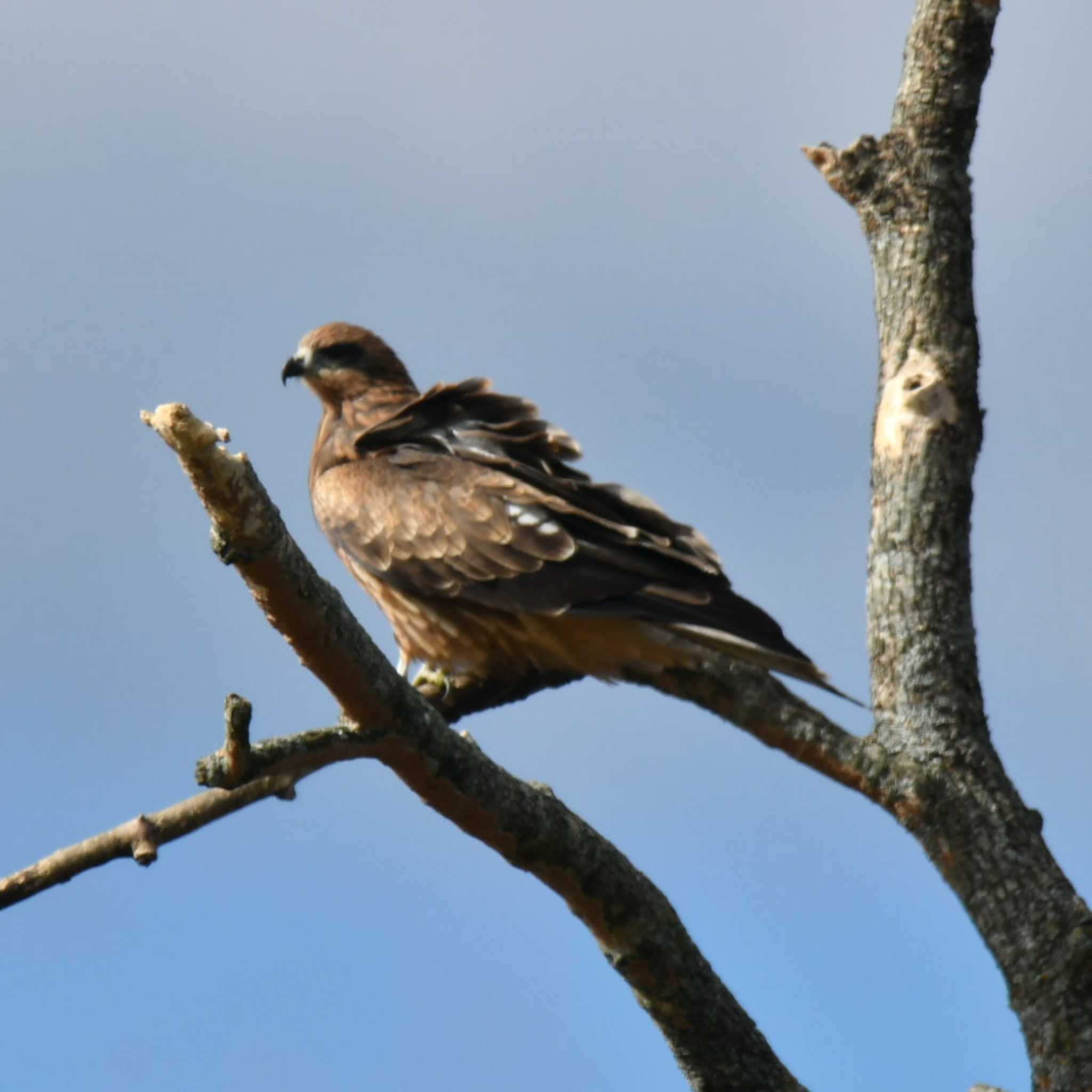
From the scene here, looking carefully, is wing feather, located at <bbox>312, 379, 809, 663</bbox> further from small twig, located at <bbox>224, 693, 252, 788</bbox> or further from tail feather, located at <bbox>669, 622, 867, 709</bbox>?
small twig, located at <bbox>224, 693, 252, 788</bbox>

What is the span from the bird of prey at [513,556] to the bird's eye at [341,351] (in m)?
1.11

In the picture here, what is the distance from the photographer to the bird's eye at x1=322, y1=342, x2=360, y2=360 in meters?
8.12

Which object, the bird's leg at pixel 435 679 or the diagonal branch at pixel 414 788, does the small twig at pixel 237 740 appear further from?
the bird's leg at pixel 435 679

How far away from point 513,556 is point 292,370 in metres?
2.77

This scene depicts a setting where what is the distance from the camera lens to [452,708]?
251 inches

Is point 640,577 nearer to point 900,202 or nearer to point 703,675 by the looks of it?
point 703,675

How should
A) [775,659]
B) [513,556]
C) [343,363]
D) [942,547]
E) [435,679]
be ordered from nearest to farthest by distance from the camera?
[775,659], [942,547], [513,556], [435,679], [343,363]

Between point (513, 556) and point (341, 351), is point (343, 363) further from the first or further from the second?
point (513, 556)

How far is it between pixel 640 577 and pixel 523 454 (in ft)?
3.47

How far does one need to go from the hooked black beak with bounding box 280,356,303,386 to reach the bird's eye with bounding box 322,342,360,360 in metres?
0.14

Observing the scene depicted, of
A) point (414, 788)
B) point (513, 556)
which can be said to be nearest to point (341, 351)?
point (513, 556)

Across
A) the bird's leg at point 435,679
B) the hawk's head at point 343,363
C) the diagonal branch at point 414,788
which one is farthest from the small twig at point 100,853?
the hawk's head at point 343,363

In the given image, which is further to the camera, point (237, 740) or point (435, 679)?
point (435, 679)

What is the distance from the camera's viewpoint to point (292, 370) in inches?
323
